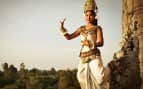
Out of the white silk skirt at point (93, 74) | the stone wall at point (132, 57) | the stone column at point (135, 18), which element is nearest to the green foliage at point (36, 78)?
the stone column at point (135, 18)

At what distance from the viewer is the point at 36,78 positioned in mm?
8539

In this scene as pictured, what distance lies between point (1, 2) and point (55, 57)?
4.77ft

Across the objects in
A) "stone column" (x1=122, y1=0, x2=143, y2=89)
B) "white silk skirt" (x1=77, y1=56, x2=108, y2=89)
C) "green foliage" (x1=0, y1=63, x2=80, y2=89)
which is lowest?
"green foliage" (x1=0, y1=63, x2=80, y2=89)

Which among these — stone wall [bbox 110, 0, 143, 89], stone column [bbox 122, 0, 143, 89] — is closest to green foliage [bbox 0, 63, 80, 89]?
stone column [bbox 122, 0, 143, 89]

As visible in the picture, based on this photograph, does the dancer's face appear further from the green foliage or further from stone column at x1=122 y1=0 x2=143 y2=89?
the green foliage

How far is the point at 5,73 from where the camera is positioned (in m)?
8.30

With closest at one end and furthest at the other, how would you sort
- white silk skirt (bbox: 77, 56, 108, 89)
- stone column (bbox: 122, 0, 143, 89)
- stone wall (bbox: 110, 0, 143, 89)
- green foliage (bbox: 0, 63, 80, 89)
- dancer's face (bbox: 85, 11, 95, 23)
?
white silk skirt (bbox: 77, 56, 108, 89)
dancer's face (bbox: 85, 11, 95, 23)
stone wall (bbox: 110, 0, 143, 89)
stone column (bbox: 122, 0, 143, 89)
green foliage (bbox: 0, 63, 80, 89)

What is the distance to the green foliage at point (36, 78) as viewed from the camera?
290 inches

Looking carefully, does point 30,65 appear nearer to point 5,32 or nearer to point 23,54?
point 23,54

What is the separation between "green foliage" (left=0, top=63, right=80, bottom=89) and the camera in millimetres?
7377

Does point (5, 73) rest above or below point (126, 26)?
below

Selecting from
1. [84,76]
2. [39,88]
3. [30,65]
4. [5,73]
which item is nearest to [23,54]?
[30,65]

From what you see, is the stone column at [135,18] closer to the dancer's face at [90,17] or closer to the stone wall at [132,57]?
the stone wall at [132,57]

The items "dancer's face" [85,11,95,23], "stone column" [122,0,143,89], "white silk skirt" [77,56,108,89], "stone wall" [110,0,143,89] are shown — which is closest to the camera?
"white silk skirt" [77,56,108,89]
